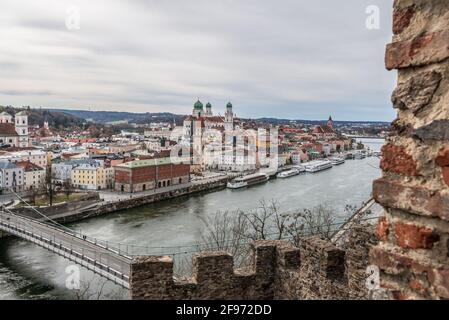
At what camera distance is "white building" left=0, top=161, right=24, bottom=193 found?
31.2 meters

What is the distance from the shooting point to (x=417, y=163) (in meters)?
1.18

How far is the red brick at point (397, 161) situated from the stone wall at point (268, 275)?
2110mm

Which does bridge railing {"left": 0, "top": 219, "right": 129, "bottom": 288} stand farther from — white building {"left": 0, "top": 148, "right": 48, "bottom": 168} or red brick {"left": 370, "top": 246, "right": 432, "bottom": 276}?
white building {"left": 0, "top": 148, "right": 48, "bottom": 168}

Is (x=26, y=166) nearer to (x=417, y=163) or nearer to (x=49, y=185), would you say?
(x=49, y=185)

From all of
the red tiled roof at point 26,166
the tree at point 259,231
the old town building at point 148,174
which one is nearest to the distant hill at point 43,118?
the red tiled roof at point 26,166

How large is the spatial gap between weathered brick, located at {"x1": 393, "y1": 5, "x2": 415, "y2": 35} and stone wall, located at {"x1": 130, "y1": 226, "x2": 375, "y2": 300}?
2305mm

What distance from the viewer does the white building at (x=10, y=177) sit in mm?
31188

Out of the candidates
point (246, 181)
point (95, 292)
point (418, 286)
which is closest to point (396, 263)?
point (418, 286)

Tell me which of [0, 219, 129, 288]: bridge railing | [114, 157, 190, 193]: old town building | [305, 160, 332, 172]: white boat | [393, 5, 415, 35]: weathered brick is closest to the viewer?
[393, 5, 415, 35]: weathered brick

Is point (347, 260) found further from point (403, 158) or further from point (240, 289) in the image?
point (403, 158)

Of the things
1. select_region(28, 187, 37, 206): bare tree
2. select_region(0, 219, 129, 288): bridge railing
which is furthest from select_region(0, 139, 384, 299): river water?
select_region(28, 187, 37, 206): bare tree

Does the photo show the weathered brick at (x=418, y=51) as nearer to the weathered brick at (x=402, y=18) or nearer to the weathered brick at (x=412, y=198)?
the weathered brick at (x=402, y=18)

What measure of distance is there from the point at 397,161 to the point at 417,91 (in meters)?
0.19
